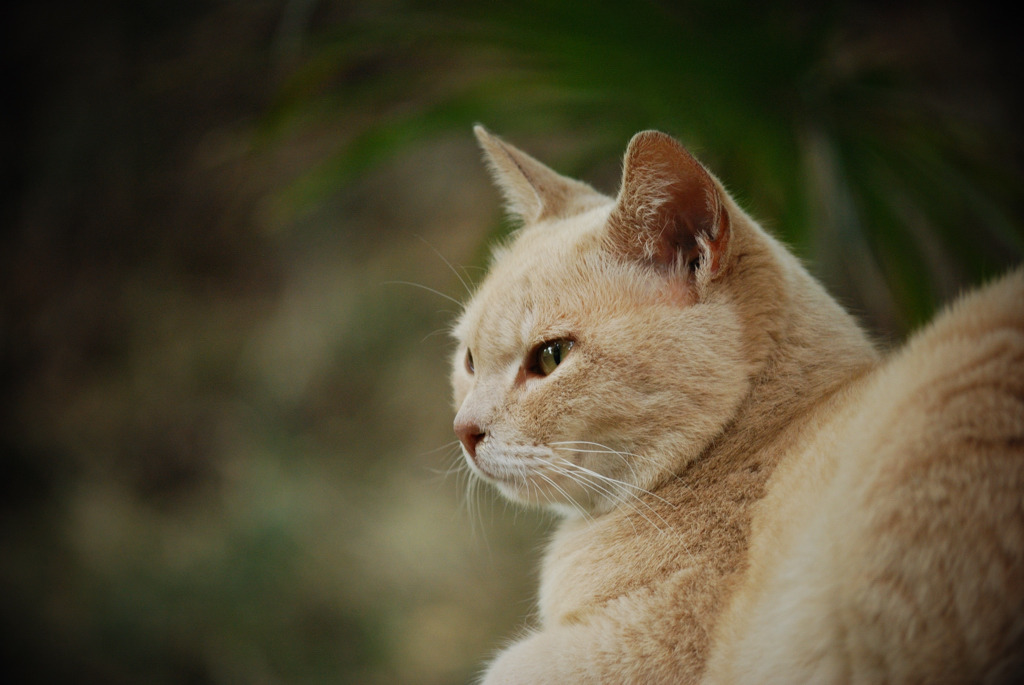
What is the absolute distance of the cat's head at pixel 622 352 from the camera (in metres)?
0.88

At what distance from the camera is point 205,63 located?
2717 mm

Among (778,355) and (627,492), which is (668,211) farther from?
(627,492)

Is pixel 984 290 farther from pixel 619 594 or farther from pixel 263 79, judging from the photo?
pixel 263 79

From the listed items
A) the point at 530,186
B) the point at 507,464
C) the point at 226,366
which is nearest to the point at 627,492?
the point at 507,464

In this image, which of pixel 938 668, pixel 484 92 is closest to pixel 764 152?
pixel 484 92

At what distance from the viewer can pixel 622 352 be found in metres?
0.89

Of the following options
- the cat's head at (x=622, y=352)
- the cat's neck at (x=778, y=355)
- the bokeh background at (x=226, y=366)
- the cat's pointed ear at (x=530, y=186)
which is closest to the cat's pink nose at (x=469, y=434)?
→ the cat's head at (x=622, y=352)

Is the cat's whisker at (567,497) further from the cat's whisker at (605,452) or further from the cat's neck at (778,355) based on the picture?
the cat's neck at (778,355)

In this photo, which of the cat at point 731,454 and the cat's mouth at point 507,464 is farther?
the cat's mouth at point 507,464

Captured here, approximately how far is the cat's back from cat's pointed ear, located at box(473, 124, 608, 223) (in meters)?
0.65

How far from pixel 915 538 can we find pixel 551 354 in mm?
484

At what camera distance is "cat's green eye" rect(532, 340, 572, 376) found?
945mm

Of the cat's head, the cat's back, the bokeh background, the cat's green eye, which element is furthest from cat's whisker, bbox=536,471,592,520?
the bokeh background

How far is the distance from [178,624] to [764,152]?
2318 mm
